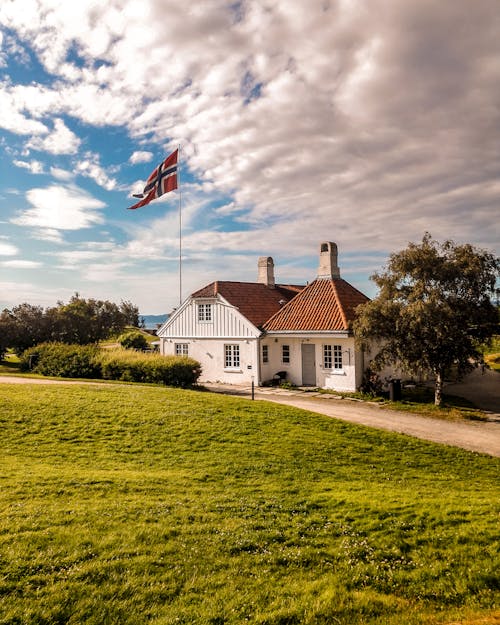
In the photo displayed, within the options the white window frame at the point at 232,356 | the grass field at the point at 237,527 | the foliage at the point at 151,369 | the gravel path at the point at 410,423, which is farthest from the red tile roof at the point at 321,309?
the grass field at the point at 237,527

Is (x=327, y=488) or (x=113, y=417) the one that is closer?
(x=327, y=488)

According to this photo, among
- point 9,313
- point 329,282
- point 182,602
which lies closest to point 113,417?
point 182,602

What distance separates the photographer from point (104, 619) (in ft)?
16.1

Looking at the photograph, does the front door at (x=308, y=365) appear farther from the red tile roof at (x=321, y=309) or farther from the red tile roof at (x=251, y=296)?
the red tile roof at (x=251, y=296)

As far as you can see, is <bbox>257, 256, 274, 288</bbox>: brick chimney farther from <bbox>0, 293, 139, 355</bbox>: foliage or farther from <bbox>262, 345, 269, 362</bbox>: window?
<bbox>0, 293, 139, 355</bbox>: foliage

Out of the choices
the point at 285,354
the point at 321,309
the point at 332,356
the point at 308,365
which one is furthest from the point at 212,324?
the point at 332,356

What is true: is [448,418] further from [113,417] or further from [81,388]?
[81,388]

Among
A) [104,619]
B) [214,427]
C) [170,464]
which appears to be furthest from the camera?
[214,427]

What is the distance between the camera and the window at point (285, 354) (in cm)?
2764

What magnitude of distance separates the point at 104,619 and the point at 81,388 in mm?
16117

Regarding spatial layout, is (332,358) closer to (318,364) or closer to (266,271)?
(318,364)

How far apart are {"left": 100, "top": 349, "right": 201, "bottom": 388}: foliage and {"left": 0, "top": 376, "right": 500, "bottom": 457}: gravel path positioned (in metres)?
4.60

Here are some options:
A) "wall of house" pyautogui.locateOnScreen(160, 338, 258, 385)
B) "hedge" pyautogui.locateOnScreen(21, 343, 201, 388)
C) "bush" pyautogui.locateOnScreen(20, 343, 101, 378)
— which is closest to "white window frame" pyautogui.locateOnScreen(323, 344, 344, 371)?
"wall of house" pyautogui.locateOnScreen(160, 338, 258, 385)

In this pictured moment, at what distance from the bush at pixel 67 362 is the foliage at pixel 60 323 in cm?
980
